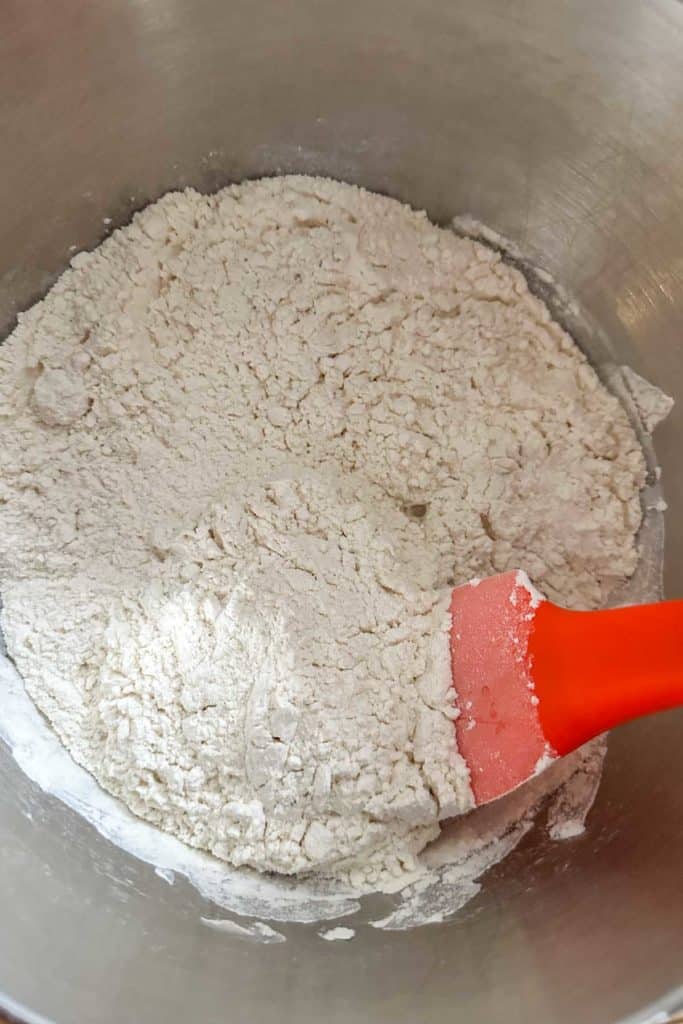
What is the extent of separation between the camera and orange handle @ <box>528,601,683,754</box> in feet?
3.33

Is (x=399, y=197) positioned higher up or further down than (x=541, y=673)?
higher up

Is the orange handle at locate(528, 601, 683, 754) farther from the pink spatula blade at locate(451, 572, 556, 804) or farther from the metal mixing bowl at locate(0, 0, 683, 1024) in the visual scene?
the metal mixing bowl at locate(0, 0, 683, 1024)

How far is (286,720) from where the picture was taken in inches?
43.9


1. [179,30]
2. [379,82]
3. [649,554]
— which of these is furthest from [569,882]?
[179,30]

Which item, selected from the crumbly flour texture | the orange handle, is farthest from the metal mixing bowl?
the orange handle

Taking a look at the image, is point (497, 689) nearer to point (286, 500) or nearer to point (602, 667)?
point (602, 667)

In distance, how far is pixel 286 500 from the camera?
126 centimetres

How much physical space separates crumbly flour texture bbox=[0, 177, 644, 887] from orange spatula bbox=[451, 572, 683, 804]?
0.04 metres

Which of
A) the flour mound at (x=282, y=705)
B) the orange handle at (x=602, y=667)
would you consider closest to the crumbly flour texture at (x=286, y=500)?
the flour mound at (x=282, y=705)

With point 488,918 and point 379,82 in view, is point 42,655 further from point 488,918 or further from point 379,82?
point 379,82

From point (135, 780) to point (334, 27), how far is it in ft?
4.28

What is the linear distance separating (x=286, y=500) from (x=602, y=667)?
1.79 ft

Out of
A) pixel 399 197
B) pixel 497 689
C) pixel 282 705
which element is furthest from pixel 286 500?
pixel 399 197

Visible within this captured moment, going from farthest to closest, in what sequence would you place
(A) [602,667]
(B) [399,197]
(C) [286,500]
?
(B) [399,197] → (C) [286,500] → (A) [602,667]
